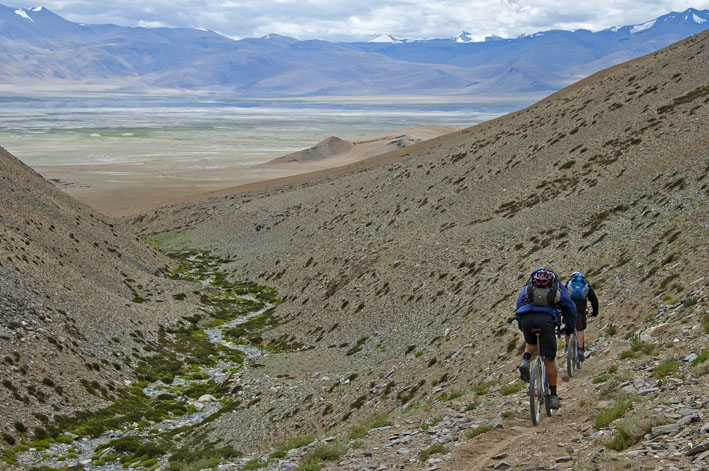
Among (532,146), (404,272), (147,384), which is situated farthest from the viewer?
(532,146)

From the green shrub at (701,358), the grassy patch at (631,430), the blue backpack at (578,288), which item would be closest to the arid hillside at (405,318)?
the grassy patch at (631,430)

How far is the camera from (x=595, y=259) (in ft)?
89.5

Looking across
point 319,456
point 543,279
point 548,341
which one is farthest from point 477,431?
point 319,456

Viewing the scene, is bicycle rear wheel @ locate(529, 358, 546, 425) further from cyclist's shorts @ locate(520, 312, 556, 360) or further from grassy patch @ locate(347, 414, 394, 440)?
grassy patch @ locate(347, 414, 394, 440)

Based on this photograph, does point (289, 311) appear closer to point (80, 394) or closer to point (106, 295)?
point (106, 295)

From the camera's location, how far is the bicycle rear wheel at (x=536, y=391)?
39.2 ft

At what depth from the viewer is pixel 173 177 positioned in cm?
15238

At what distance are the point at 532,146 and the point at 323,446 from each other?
154 feet

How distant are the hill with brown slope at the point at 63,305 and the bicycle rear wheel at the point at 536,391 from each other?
1929 cm

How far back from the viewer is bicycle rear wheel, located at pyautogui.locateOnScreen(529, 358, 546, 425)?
11944 millimetres

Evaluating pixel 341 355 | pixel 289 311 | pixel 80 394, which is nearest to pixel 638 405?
pixel 341 355

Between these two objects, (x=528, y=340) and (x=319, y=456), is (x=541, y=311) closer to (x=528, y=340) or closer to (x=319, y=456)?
(x=528, y=340)

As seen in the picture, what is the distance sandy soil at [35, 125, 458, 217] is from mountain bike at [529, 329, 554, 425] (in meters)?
92.8

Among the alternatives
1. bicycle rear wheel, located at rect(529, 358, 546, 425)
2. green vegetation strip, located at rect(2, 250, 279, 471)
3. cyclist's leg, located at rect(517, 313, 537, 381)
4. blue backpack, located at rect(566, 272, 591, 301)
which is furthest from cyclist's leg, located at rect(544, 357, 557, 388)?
green vegetation strip, located at rect(2, 250, 279, 471)
